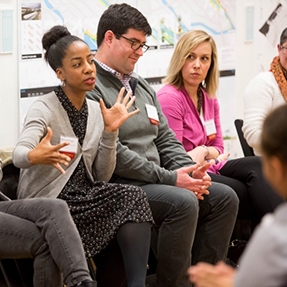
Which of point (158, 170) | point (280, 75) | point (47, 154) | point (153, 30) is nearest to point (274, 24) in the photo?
point (153, 30)


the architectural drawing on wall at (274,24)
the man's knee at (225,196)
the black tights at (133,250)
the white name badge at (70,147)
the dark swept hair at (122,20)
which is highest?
the dark swept hair at (122,20)

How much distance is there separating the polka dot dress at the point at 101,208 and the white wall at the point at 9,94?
3.42ft

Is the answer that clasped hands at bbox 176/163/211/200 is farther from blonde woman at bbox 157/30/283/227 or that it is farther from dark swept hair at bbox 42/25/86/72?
dark swept hair at bbox 42/25/86/72

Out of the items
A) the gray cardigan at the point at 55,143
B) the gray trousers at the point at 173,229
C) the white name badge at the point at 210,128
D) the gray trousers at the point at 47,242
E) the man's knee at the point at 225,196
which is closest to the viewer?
the gray trousers at the point at 47,242

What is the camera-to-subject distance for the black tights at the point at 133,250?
9.83 feet

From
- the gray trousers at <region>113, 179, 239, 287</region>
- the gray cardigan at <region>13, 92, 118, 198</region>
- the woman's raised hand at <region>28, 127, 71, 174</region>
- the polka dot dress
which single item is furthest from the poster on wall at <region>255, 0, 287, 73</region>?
the woman's raised hand at <region>28, 127, 71, 174</region>

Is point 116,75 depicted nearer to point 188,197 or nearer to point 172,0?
point 188,197

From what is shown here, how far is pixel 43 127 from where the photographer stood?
301 centimetres

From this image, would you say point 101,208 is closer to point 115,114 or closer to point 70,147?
point 70,147

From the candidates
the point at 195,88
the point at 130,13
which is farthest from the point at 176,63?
the point at 130,13

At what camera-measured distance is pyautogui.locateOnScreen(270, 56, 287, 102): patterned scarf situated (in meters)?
4.04

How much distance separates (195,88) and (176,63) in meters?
0.19

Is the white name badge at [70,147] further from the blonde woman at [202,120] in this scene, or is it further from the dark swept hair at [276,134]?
the dark swept hair at [276,134]

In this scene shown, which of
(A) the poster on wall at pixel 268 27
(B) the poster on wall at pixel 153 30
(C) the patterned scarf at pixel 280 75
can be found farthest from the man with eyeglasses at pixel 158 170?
(A) the poster on wall at pixel 268 27
